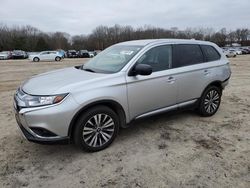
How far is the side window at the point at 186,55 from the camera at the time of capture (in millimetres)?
4422

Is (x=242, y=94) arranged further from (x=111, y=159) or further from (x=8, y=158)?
(x=8, y=158)

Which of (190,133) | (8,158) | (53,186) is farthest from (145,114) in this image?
(8,158)

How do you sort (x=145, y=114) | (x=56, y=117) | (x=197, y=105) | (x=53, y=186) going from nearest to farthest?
(x=53, y=186) → (x=56, y=117) → (x=145, y=114) → (x=197, y=105)

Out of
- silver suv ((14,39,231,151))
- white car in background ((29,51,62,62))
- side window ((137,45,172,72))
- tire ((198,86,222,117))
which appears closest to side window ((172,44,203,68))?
silver suv ((14,39,231,151))

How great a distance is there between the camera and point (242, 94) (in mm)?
7367

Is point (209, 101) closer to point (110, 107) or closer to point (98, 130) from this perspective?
point (110, 107)

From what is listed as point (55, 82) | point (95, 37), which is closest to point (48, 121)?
point (55, 82)

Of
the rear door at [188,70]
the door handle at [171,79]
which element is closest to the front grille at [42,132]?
the door handle at [171,79]

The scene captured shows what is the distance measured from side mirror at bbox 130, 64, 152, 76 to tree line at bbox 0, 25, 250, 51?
227 ft

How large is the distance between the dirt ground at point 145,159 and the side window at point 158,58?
121 centimetres

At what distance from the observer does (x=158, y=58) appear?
421 cm

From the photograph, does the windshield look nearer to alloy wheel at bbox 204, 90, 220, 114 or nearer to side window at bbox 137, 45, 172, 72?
side window at bbox 137, 45, 172, 72

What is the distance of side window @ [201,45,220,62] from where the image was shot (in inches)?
197

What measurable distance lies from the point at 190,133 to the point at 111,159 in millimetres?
1664
